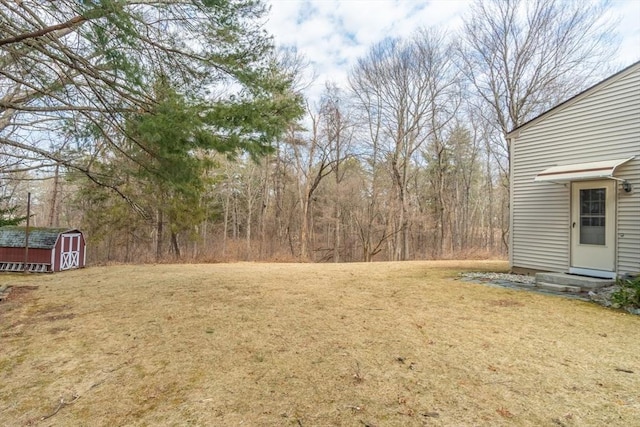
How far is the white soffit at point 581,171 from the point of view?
18.6 feet

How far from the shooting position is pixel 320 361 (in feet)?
10.0

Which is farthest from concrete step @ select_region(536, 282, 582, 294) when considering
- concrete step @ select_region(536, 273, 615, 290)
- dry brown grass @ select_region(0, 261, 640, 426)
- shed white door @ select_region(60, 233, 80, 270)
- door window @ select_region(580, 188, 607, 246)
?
shed white door @ select_region(60, 233, 80, 270)

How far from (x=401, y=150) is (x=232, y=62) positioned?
14019 mm

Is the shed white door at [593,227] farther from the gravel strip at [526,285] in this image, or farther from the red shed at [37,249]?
the red shed at [37,249]

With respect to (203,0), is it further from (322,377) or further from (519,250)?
(519,250)

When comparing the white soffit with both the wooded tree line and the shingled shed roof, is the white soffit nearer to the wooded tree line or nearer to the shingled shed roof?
the wooded tree line

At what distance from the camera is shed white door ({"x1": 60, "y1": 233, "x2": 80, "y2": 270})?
31.4 ft

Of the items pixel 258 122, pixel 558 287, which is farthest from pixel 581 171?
pixel 258 122

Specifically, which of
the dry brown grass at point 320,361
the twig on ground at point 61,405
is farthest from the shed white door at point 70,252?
the twig on ground at point 61,405

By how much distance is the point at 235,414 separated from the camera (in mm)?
2277

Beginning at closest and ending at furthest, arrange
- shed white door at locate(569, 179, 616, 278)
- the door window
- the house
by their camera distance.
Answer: the house, shed white door at locate(569, 179, 616, 278), the door window

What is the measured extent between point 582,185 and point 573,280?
176 cm

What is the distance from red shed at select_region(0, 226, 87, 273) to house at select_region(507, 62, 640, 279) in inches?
443

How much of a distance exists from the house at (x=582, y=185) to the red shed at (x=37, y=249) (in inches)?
443
